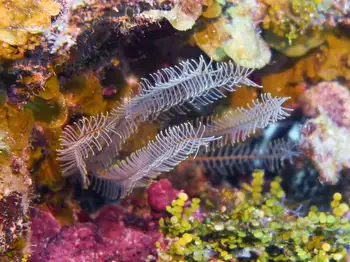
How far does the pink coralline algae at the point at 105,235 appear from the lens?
2361mm

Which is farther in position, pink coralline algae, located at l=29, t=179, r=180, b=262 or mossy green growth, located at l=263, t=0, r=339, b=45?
mossy green growth, located at l=263, t=0, r=339, b=45

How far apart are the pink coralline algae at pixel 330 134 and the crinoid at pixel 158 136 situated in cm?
46

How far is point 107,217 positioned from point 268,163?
153cm

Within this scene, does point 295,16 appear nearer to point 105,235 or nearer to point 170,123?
point 170,123

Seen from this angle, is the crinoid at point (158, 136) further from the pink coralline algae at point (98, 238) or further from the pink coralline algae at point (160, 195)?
the pink coralline algae at point (98, 238)

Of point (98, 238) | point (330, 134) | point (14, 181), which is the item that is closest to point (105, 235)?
point (98, 238)

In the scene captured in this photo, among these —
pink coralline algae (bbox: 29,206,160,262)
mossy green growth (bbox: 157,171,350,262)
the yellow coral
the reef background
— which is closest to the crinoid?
the reef background

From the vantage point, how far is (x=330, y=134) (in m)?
2.77

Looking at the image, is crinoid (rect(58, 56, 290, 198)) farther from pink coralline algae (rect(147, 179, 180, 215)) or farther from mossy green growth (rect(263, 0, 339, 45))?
mossy green growth (rect(263, 0, 339, 45))

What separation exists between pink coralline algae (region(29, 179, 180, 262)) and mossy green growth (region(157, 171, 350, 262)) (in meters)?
0.25

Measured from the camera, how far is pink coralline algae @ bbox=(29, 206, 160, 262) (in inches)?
92.7

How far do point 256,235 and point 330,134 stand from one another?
1.07 m

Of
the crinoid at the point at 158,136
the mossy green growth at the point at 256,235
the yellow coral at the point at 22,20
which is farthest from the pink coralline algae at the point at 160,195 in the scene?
the yellow coral at the point at 22,20

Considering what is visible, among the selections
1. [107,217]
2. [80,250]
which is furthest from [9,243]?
[107,217]
